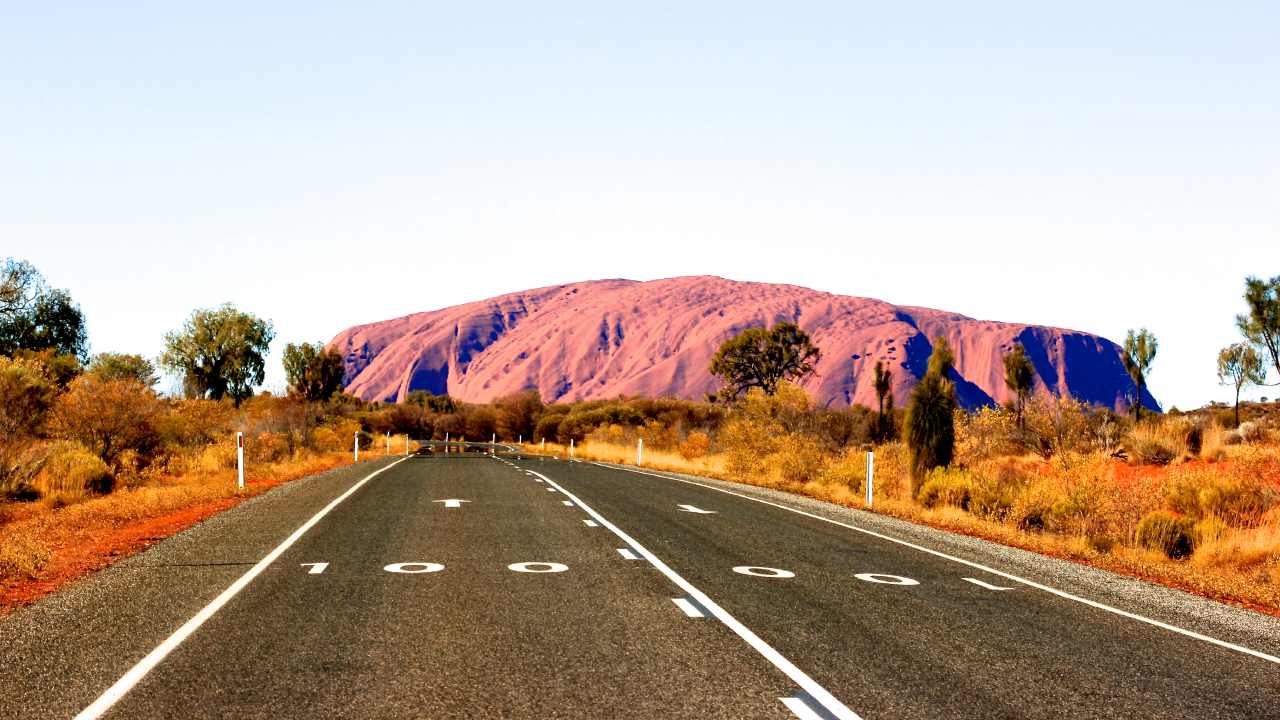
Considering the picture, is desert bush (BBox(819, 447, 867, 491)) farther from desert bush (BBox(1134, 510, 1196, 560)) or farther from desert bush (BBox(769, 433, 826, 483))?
desert bush (BBox(1134, 510, 1196, 560))

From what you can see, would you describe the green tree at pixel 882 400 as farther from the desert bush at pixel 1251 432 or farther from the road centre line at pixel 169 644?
the road centre line at pixel 169 644

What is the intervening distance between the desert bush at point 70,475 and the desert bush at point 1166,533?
2047 centimetres

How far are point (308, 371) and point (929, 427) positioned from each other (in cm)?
5104

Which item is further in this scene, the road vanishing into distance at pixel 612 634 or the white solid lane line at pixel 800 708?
the road vanishing into distance at pixel 612 634

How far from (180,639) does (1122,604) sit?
26.9 feet

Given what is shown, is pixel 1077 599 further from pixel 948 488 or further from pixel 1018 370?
pixel 1018 370

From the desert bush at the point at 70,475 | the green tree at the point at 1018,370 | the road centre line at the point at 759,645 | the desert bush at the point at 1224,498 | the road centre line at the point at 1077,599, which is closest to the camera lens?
the road centre line at the point at 759,645

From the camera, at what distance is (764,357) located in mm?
81375

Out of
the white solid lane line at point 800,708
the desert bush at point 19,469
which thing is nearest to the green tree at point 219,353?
the desert bush at point 19,469

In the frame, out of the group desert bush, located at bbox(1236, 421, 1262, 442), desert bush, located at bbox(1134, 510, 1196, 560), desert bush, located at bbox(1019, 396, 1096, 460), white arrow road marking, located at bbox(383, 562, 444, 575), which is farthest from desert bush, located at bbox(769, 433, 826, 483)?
white arrow road marking, located at bbox(383, 562, 444, 575)

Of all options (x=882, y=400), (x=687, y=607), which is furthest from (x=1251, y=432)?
(x=882, y=400)

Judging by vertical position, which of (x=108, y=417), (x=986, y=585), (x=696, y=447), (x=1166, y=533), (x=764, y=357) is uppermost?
(x=764, y=357)

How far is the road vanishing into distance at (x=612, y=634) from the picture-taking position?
217 inches

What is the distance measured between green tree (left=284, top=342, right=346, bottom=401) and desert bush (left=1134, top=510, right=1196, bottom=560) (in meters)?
56.5
